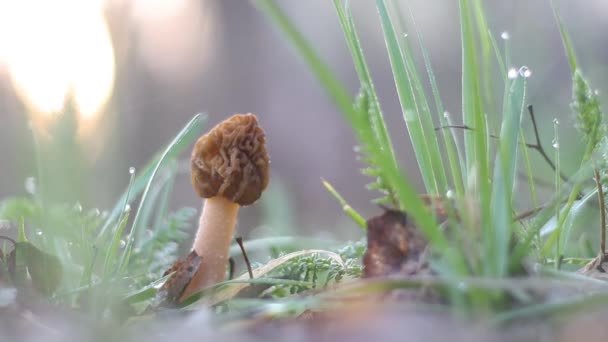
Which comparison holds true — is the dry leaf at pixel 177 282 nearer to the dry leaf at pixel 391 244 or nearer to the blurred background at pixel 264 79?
the dry leaf at pixel 391 244

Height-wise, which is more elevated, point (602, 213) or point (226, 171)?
point (226, 171)

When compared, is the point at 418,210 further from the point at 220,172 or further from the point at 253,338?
the point at 220,172

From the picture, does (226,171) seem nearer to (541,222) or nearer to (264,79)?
(541,222)

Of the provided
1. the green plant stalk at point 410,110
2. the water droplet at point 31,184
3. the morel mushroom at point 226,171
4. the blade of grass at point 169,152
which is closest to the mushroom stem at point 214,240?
the morel mushroom at point 226,171

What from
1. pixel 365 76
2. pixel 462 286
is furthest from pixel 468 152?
pixel 462 286

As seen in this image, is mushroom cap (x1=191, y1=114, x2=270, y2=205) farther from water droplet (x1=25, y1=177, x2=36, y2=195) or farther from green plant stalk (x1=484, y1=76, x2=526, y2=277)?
green plant stalk (x1=484, y1=76, x2=526, y2=277)

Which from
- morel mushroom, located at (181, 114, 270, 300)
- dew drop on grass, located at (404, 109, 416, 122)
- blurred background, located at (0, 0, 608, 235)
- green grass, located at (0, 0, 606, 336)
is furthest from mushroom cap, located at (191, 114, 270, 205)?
blurred background, located at (0, 0, 608, 235)

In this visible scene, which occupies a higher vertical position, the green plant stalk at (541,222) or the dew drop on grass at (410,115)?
the dew drop on grass at (410,115)

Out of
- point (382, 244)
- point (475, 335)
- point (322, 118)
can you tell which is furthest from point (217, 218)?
point (322, 118)
